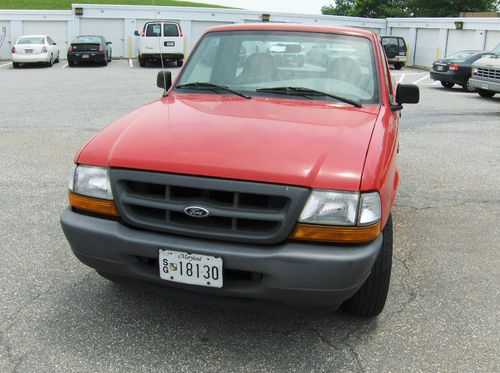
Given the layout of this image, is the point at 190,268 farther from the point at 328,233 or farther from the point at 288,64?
the point at 288,64

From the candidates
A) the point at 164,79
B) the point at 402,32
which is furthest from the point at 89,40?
the point at 164,79

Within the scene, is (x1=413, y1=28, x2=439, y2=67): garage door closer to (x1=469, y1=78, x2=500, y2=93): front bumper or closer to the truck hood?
(x1=469, y1=78, x2=500, y2=93): front bumper

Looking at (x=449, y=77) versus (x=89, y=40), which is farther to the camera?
(x=89, y=40)

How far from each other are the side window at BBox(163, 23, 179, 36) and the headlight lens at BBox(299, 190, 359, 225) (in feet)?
79.7

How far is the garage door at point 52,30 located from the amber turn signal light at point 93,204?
1235 inches

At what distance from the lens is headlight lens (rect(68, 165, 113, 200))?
288 cm

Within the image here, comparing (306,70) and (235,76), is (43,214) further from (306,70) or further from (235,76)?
(306,70)

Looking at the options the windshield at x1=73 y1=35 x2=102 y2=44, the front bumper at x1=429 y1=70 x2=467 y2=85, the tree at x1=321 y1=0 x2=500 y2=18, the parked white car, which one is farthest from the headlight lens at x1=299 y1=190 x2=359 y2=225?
the tree at x1=321 y1=0 x2=500 y2=18

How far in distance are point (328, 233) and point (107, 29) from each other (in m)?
32.5

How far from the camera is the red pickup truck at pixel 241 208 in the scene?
2607 mm

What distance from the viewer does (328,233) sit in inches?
104

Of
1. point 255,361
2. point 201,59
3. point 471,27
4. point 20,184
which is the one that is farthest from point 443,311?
point 471,27

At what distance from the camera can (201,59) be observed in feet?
14.3

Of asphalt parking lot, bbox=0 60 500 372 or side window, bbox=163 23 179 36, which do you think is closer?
asphalt parking lot, bbox=0 60 500 372
